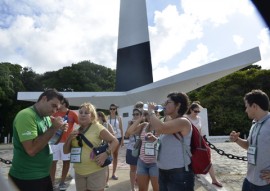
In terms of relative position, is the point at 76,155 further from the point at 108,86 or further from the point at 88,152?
the point at 108,86

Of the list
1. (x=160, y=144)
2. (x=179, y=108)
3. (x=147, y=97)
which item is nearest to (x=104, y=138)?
(x=160, y=144)

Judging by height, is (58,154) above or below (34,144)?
below

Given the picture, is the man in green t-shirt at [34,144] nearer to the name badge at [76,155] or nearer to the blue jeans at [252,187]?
the name badge at [76,155]

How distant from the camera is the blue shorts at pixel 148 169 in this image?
173 inches

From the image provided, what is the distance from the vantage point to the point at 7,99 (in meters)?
33.1

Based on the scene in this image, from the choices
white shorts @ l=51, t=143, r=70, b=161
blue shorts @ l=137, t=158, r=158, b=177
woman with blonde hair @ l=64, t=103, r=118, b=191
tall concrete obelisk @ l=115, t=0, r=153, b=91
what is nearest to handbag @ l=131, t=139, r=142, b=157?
blue shorts @ l=137, t=158, r=158, b=177

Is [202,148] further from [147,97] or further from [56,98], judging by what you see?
[147,97]

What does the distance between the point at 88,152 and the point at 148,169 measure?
1.26 m

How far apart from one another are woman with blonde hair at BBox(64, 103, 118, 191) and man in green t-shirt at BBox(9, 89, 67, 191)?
445mm

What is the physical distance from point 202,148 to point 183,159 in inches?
8.1

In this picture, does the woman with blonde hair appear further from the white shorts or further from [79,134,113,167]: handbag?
the white shorts

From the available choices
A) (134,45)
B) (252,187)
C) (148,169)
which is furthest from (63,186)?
(134,45)

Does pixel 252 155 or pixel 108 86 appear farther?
pixel 108 86

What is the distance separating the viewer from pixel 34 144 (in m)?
2.72
